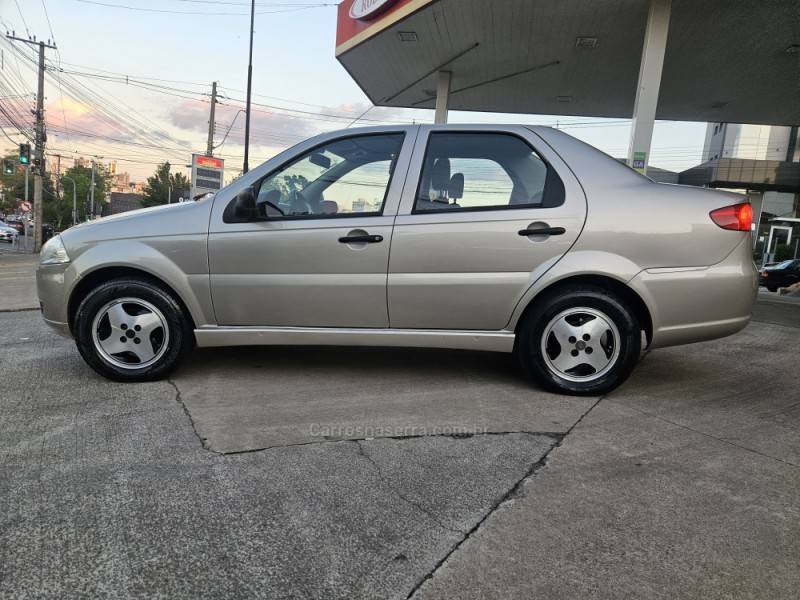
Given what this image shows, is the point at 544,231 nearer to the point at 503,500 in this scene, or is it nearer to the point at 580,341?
the point at 580,341

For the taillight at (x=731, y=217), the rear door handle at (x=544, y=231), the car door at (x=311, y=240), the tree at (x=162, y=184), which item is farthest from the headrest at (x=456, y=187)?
the tree at (x=162, y=184)

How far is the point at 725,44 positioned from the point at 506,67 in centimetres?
520

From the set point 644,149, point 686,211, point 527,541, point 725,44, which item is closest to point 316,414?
point 527,541

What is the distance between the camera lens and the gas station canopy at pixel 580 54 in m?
10.8

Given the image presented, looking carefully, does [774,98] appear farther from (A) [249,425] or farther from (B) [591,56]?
(A) [249,425]

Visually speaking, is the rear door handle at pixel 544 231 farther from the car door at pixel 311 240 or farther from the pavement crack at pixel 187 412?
the pavement crack at pixel 187 412

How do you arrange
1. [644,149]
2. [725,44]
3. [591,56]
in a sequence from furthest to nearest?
1. [591,56]
2. [725,44]
3. [644,149]

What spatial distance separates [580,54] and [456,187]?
38.0 feet

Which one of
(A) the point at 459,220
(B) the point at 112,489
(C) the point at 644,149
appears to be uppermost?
(C) the point at 644,149

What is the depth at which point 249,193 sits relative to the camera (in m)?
3.64

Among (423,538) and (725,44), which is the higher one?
(725,44)

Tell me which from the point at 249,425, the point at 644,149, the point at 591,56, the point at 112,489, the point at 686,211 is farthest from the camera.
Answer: the point at 591,56

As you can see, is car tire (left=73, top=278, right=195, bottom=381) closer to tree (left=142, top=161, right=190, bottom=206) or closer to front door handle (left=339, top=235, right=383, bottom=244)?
front door handle (left=339, top=235, right=383, bottom=244)

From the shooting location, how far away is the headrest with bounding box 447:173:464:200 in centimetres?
370
